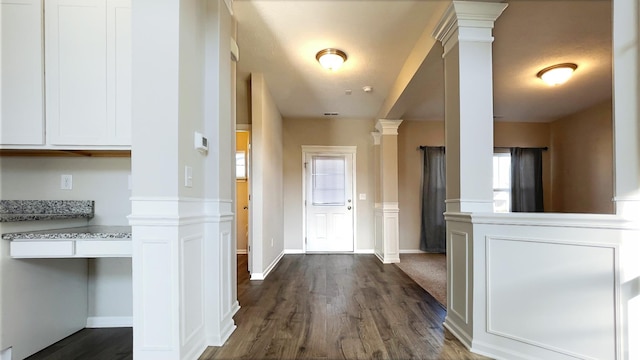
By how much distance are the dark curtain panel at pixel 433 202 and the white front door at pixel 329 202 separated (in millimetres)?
1382

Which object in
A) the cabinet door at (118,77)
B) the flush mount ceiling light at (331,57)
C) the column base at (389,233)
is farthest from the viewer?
the column base at (389,233)

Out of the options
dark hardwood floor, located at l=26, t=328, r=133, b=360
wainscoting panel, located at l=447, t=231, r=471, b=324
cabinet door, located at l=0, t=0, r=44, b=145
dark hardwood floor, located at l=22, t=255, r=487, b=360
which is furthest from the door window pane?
cabinet door, located at l=0, t=0, r=44, b=145

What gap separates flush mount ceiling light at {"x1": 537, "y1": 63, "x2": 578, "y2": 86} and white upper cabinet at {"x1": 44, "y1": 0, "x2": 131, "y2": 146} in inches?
172

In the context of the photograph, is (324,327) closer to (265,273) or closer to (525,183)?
(265,273)

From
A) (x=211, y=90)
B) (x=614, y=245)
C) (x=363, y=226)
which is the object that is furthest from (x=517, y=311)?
(x=363, y=226)

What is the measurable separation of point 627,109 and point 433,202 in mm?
4315

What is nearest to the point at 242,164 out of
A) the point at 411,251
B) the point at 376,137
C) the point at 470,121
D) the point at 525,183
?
the point at 376,137

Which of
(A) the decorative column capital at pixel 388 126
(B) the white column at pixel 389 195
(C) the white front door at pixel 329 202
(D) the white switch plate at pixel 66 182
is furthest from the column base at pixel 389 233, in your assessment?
(D) the white switch plate at pixel 66 182

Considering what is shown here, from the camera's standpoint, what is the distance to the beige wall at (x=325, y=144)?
5.61 meters

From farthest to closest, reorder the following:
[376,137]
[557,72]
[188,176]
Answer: [376,137] < [557,72] < [188,176]

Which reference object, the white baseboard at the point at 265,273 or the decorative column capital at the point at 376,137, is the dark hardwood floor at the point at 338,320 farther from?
the decorative column capital at the point at 376,137

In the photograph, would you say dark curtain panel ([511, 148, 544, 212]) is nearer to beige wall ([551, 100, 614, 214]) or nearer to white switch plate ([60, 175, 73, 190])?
beige wall ([551, 100, 614, 214])

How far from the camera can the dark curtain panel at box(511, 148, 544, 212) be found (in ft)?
19.0

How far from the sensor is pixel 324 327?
2314 mm
